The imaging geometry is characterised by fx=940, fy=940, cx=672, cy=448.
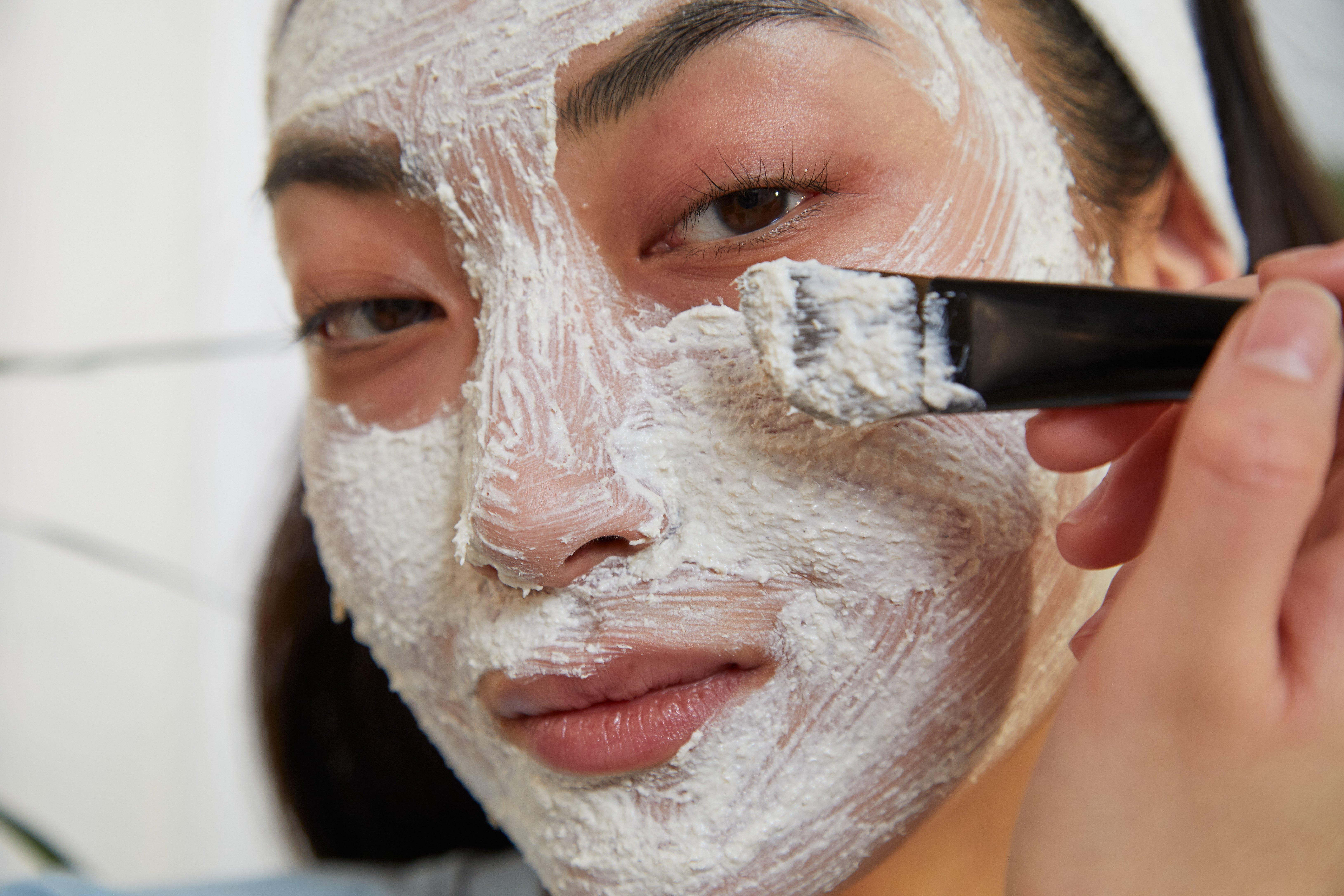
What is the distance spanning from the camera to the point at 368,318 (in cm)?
62

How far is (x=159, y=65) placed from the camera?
1.44 metres

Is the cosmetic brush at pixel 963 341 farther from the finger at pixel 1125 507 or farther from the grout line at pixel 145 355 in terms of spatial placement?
the grout line at pixel 145 355

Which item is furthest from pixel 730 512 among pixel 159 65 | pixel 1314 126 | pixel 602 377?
pixel 159 65

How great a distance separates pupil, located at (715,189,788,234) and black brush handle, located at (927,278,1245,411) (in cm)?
13

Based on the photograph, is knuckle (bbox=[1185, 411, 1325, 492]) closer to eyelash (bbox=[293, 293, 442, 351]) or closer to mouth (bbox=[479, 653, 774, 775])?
mouth (bbox=[479, 653, 774, 775])

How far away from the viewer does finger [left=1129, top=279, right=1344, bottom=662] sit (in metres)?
0.30

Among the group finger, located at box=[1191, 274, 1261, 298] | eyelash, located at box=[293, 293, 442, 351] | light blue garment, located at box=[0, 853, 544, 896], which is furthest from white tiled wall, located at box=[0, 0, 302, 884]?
finger, located at box=[1191, 274, 1261, 298]

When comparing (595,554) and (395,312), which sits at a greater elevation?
(395,312)

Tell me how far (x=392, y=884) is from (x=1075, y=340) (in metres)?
0.80

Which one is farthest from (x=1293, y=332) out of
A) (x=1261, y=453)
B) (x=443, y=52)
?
(x=443, y=52)

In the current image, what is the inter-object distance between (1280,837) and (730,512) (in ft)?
0.82

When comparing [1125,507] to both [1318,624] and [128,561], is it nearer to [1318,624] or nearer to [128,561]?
[1318,624]

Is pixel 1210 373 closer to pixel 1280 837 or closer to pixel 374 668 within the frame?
pixel 1280 837

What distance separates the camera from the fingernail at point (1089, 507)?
0.42 metres
